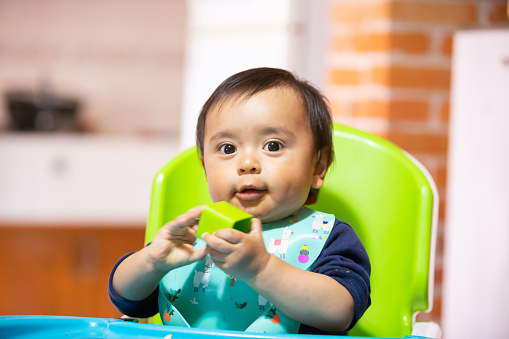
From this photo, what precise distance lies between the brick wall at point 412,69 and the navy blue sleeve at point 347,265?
77 cm

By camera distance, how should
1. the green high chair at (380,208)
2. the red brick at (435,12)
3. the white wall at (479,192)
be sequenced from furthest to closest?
the red brick at (435,12) < the white wall at (479,192) < the green high chair at (380,208)

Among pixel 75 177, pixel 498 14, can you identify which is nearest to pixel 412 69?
pixel 498 14

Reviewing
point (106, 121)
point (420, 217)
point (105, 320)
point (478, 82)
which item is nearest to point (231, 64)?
point (478, 82)

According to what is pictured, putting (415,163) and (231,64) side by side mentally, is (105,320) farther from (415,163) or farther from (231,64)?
(231,64)

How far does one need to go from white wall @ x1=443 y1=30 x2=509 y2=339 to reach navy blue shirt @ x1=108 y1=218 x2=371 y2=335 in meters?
0.68

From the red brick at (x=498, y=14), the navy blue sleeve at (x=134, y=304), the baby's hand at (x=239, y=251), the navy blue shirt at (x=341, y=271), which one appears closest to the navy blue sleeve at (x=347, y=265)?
the navy blue shirt at (x=341, y=271)

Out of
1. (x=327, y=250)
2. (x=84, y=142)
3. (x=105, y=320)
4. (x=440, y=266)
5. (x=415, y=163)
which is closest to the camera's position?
(x=105, y=320)

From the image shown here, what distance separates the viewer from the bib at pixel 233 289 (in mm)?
739

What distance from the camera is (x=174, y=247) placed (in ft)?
2.31

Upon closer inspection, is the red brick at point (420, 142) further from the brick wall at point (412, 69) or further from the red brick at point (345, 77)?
the red brick at point (345, 77)

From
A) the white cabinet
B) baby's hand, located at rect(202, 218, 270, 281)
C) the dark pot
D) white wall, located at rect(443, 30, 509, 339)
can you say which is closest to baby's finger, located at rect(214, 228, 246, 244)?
baby's hand, located at rect(202, 218, 270, 281)

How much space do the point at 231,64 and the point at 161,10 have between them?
1485 millimetres

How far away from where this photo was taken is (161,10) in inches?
114

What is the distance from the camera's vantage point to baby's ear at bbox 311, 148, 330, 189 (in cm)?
82
